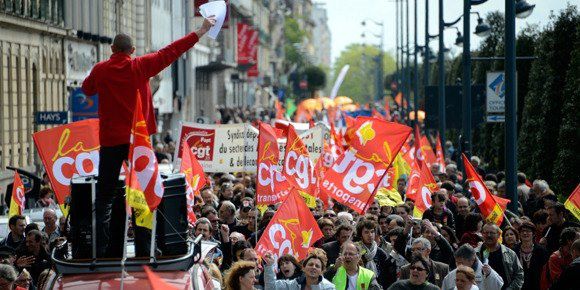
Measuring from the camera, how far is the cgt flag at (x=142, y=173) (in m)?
9.55

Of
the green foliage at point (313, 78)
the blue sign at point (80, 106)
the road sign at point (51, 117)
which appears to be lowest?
the road sign at point (51, 117)

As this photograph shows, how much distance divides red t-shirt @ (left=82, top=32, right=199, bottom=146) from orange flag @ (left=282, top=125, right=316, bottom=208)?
8.36 metres

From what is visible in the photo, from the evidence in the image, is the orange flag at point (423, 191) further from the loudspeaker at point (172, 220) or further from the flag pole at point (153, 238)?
the flag pole at point (153, 238)

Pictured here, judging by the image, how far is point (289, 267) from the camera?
523 inches

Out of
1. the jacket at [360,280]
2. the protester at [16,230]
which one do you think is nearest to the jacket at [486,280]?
the jacket at [360,280]

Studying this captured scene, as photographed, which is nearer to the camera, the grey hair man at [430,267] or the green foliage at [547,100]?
the grey hair man at [430,267]

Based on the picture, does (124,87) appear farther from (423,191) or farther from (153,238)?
(423,191)

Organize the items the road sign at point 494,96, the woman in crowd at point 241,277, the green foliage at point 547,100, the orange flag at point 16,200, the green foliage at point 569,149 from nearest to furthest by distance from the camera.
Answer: the woman in crowd at point 241,277
the orange flag at point 16,200
the road sign at point 494,96
the green foliage at point 569,149
the green foliage at point 547,100

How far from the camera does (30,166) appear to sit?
38906 millimetres

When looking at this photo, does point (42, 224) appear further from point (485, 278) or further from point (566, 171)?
point (566, 171)

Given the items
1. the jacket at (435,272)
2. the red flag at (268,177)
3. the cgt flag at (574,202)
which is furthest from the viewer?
the red flag at (268,177)

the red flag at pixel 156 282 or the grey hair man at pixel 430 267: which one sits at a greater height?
the red flag at pixel 156 282

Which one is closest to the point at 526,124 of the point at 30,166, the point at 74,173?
the point at 30,166

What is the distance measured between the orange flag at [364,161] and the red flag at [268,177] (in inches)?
20.3
